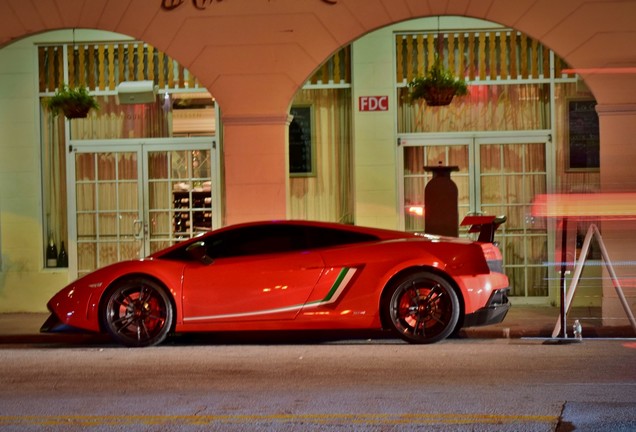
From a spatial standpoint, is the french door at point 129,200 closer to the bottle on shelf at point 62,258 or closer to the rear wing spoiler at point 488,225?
the bottle on shelf at point 62,258

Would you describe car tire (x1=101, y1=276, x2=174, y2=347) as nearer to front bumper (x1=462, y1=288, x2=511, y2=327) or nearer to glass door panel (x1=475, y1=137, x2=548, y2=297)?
front bumper (x1=462, y1=288, x2=511, y2=327)

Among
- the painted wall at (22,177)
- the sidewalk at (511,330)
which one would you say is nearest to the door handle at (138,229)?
the painted wall at (22,177)

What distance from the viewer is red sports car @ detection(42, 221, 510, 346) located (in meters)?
10.6

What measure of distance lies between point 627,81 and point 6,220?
30.1 feet

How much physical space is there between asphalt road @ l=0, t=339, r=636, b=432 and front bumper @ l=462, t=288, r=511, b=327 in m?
0.26

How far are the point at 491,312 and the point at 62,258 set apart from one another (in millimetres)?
7794

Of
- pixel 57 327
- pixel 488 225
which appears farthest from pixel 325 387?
pixel 57 327

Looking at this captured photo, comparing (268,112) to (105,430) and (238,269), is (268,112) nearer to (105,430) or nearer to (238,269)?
(238,269)

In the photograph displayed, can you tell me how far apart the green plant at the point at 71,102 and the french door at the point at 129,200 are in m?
1.07

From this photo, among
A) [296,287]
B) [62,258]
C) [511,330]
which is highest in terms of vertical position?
[62,258]

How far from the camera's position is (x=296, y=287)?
35.0 feet

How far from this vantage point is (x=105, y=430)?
6.79 meters

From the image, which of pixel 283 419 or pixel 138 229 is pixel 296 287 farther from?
pixel 138 229

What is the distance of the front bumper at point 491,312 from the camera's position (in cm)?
1066
